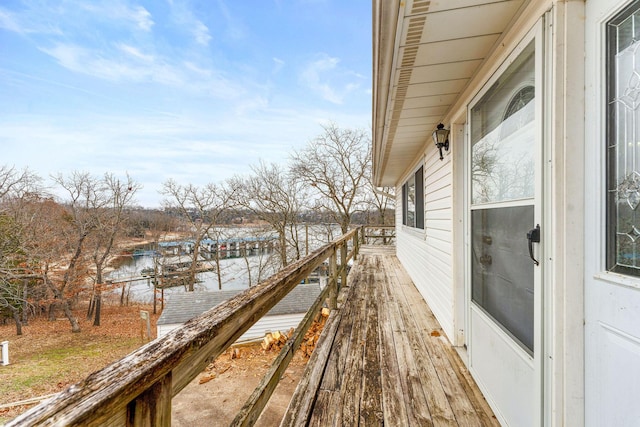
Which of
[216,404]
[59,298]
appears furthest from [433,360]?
[59,298]

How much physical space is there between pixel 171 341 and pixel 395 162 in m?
5.06

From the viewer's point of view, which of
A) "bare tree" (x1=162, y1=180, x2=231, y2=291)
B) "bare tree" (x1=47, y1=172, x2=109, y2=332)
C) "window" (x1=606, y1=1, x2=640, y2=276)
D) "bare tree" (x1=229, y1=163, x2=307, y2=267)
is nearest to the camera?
"window" (x1=606, y1=1, x2=640, y2=276)

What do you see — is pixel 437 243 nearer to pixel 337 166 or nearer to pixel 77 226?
pixel 337 166

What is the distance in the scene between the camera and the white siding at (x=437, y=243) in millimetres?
2791

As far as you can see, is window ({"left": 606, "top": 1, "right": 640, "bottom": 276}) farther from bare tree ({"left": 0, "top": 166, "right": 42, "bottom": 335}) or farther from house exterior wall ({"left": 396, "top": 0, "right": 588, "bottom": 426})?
bare tree ({"left": 0, "top": 166, "right": 42, "bottom": 335})

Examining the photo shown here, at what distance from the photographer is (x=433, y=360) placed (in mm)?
2320

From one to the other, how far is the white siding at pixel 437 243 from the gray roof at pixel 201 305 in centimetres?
696

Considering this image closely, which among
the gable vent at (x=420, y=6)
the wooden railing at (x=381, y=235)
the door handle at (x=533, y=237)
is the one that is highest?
the gable vent at (x=420, y=6)

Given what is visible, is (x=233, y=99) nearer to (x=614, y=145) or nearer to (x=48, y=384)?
(x=48, y=384)

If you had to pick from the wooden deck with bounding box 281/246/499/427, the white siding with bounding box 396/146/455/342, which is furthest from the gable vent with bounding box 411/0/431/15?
the wooden deck with bounding box 281/246/499/427

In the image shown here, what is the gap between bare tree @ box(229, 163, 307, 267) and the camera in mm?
15656

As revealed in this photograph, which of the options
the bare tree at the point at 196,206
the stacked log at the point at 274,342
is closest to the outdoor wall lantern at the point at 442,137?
the stacked log at the point at 274,342

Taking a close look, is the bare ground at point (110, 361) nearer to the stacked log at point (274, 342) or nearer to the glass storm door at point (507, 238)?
the stacked log at point (274, 342)

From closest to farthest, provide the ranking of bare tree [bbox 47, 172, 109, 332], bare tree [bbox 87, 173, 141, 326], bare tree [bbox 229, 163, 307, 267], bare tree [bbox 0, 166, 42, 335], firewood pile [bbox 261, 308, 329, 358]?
firewood pile [bbox 261, 308, 329, 358], bare tree [bbox 0, 166, 42, 335], bare tree [bbox 47, 172, 109, 332], bare tree [bbox 87, 173, 141, 326], bare tree [bbox 229, 163, 307, 267]
